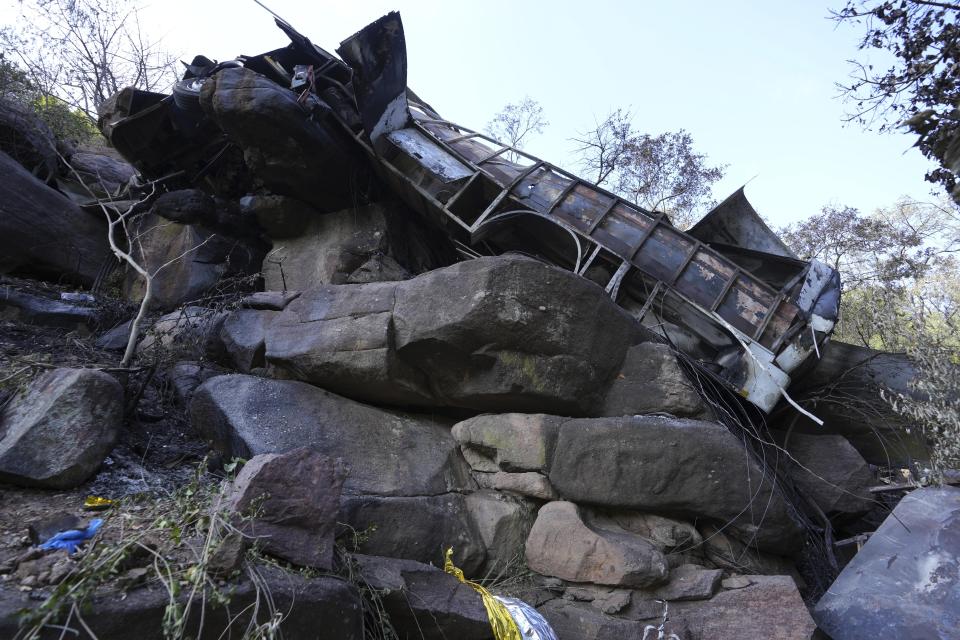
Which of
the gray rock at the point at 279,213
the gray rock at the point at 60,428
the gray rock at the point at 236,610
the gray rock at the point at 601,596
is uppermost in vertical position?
the gray rock at the point at 279,213

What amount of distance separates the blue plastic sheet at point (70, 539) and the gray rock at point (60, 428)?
1151mm

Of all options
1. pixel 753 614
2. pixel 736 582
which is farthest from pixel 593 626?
pixel 736 582

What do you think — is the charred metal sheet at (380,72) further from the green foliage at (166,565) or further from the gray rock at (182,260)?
the green foliage at (166,565)

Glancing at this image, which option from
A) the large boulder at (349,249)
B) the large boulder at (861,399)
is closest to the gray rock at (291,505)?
the large boulder at (349,249)

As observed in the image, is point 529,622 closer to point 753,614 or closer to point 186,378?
point 753,614

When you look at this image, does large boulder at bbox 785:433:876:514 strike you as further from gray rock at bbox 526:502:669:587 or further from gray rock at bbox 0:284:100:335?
gray rock at bbox 0:284:100:335

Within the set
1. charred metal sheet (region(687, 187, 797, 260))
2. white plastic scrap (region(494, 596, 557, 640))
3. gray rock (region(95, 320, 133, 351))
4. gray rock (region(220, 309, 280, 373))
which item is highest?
charred metal sheet (region(687, 187, 797, 260))

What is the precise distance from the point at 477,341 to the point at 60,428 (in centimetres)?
300

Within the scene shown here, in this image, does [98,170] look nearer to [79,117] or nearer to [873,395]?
[79,117]

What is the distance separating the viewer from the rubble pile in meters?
3.72

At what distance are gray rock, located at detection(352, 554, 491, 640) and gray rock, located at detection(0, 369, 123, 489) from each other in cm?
199

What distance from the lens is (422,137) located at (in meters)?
8.44

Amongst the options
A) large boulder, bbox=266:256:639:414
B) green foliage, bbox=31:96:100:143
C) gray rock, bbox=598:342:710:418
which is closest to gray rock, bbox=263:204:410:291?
large boulder, bbox=266:256:639:414

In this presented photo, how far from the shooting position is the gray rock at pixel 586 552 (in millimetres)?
4141
